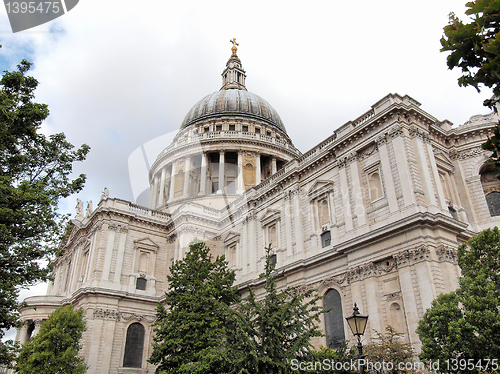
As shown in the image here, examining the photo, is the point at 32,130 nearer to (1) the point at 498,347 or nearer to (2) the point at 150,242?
(1) the point at 498,347

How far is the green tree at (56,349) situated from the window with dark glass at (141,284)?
7.22 metres

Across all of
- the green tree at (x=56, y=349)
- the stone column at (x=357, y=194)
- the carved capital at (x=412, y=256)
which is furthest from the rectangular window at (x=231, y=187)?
the carved capital at (x=412, y=256)

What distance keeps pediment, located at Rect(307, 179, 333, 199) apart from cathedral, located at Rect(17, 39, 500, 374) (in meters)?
0.07

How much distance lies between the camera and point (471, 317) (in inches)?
531

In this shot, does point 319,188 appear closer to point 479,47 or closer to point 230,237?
point 230,237

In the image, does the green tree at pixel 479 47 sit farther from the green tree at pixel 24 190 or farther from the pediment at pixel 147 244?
the pediment at pixel 147 244

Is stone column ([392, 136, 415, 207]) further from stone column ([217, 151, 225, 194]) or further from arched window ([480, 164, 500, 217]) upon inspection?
stone column ([217, 151, 225, 194])

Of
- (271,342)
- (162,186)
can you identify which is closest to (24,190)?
(271,342)

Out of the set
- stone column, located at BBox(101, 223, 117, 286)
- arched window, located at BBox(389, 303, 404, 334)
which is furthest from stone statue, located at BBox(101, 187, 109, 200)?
arched window, located at BBox(389, 303, 404, 334)

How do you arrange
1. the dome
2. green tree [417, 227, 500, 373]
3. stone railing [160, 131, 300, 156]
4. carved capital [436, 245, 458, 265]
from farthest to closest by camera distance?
the dome
stone railing [160, 131, 300, 156]
carved capital [436, 245, 458, 265]
green tree [417, 227, 500, 373]

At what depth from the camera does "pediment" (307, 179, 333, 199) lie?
25531 millimetres

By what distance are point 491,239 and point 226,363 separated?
10935 mm

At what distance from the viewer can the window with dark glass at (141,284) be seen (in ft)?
112

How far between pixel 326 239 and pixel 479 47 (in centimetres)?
1946
